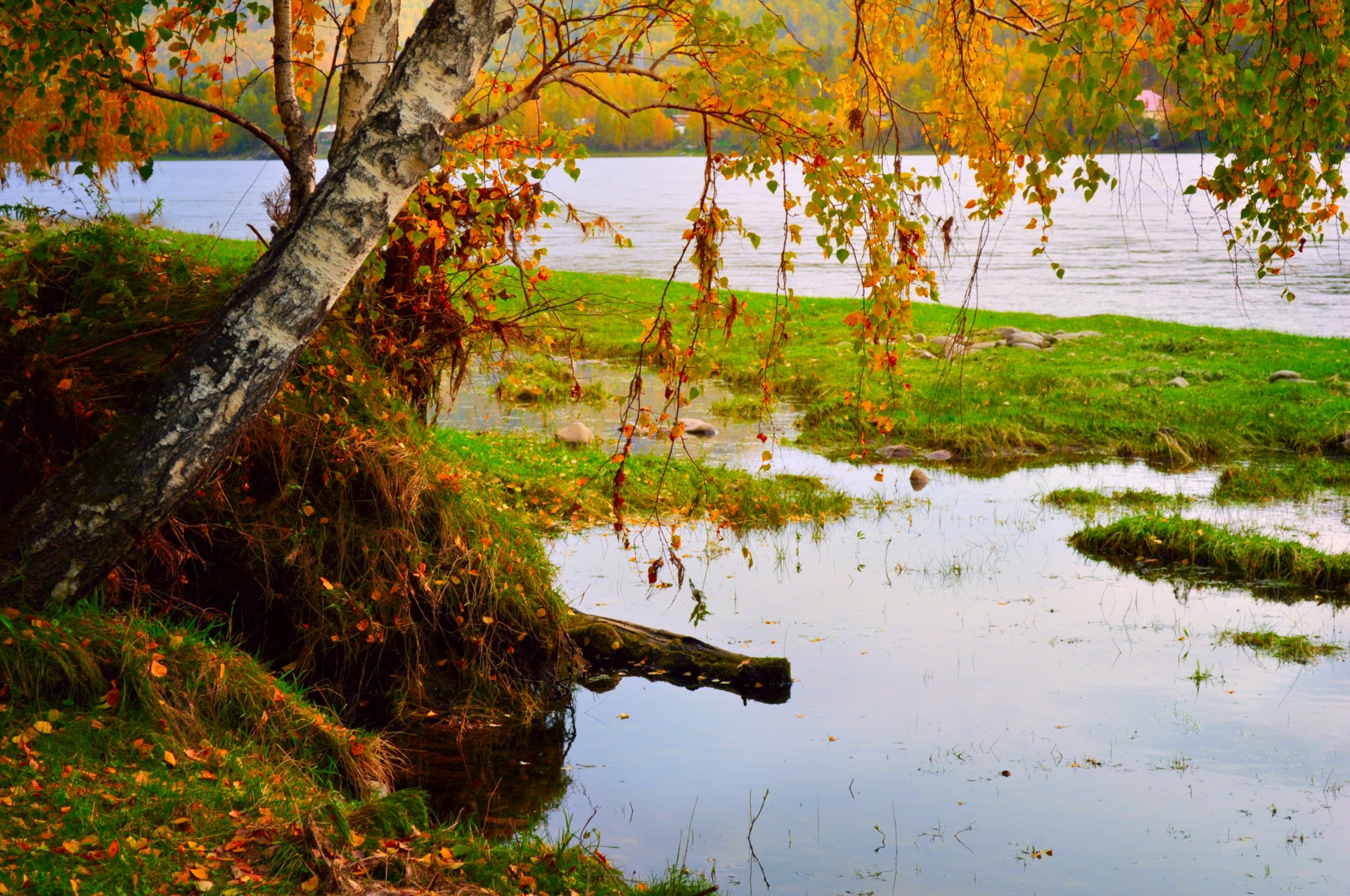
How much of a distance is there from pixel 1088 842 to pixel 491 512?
168 inches

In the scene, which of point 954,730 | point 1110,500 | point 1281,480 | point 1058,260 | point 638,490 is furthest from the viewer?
point 1058,260

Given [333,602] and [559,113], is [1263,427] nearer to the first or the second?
[559,113]

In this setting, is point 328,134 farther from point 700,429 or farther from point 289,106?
point 289,106

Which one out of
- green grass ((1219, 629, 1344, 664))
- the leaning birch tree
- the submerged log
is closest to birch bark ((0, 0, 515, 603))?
the leaning birch tree

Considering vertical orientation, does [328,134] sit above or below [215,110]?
above

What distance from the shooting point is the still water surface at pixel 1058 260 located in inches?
1123

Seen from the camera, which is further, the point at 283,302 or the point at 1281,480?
the point at 1281,480

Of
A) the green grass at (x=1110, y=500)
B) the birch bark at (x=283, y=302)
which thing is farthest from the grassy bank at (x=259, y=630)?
the green grass at (x=1110, y=500)

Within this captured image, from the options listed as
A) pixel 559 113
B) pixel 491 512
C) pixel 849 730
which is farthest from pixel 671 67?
pixel 559 113

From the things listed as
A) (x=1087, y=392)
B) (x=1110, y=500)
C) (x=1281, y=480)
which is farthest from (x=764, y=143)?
(x=1087, y=392)

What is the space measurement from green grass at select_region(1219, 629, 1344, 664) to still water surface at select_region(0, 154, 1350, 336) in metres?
4.08

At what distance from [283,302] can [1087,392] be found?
46.0 feet

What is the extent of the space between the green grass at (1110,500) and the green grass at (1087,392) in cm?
182

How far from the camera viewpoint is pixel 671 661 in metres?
7.96
